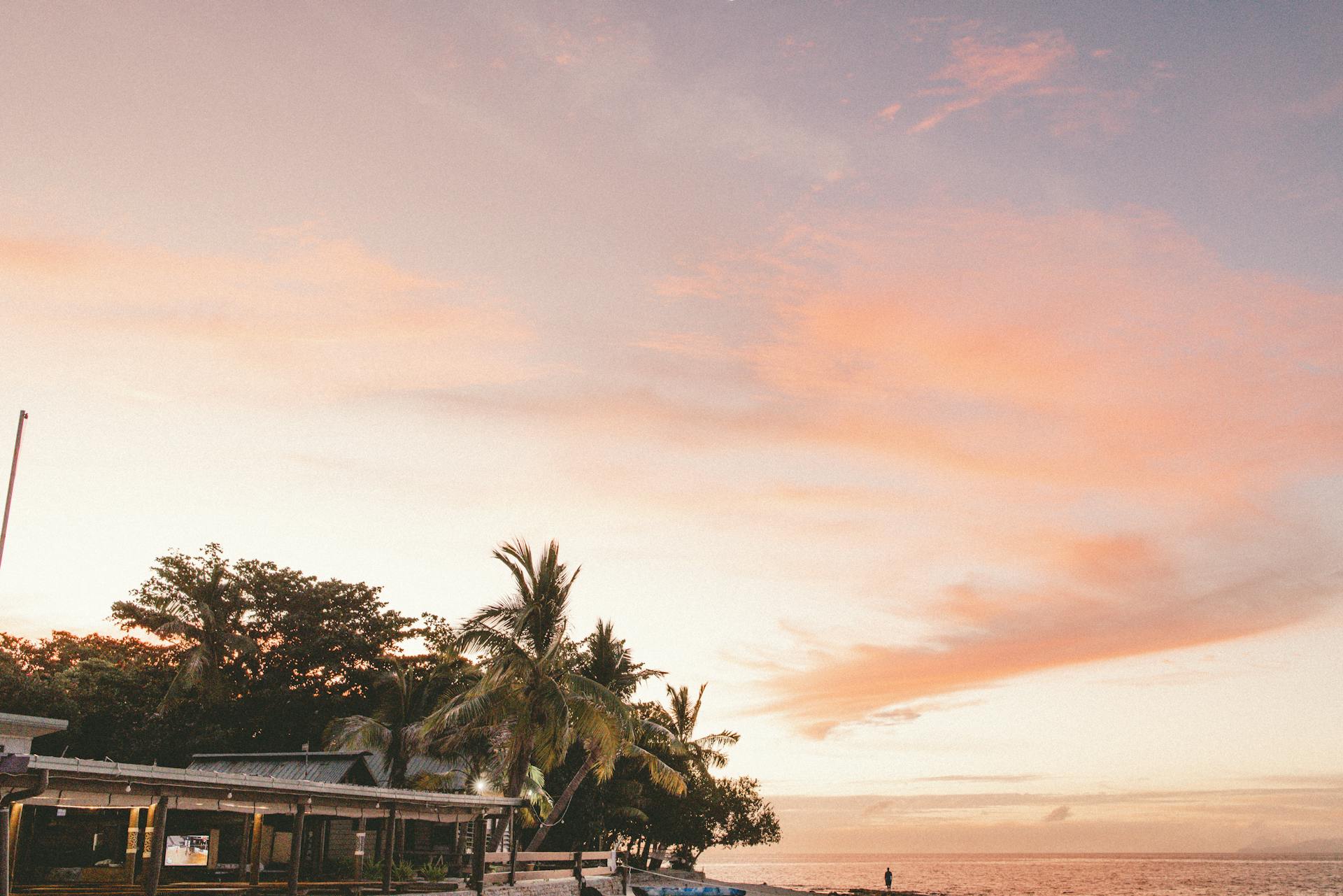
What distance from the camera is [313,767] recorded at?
110ft

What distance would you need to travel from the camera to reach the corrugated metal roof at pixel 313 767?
108 ft

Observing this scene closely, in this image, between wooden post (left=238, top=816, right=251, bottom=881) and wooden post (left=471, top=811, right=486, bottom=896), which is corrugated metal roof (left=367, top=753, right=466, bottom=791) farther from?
wooden post (left=471, top=811, right=486, bottom=896)

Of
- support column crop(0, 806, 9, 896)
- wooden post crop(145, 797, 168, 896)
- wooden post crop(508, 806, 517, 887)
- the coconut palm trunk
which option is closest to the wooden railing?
wooden post crop(508, 806, 517, 887)

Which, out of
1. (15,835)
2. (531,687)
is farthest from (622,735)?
(15,835)

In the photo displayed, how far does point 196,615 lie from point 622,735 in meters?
30.3

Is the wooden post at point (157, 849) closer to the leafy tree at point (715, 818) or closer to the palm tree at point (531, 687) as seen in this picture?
the palm tree at point (531, 687)

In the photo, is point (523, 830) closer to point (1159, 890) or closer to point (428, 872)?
point (428, 872)

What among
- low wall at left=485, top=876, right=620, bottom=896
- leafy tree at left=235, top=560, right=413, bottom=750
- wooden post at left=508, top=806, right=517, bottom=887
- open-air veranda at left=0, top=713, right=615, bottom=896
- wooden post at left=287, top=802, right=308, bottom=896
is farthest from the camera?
leafy tree at left=235, top=560, right=413, bottom=750

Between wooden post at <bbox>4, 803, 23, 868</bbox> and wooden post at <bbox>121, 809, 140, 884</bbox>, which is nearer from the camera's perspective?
wooden post at <bbox>4, 803, 23, 868</bbox>

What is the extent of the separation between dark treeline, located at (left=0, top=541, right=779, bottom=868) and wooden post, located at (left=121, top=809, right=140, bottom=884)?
8.04 metres

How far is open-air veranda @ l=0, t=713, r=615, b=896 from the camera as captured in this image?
53.1 ft

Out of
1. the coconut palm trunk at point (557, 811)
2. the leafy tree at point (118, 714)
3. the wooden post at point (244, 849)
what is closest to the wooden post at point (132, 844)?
the wooden post at point (244, 849)

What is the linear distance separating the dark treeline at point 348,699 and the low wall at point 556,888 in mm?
2040

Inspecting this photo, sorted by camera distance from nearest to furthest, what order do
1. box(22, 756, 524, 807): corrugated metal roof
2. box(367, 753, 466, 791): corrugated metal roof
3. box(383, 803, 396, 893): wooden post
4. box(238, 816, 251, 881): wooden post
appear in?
box(22, 756, 524, 807): corrugated metal roof
box(383, 803, 396, 893): wooden post
box(238, 816, 251, 881): wooden post
box(367, 753, 466, 791): corrugated metal roof
